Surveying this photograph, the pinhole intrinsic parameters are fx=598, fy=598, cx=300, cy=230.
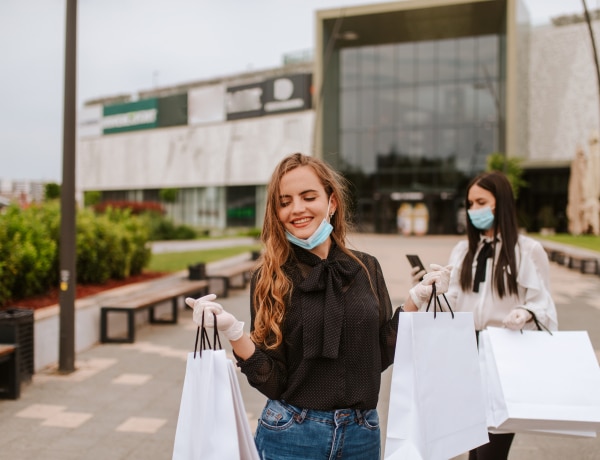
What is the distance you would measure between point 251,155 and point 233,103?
5.01 metres

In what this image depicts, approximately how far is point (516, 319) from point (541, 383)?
32 centimetres

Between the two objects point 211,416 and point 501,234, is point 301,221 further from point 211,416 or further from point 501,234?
point 501,234

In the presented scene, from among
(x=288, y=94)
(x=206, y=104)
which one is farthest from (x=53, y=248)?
(x=206, y=104)

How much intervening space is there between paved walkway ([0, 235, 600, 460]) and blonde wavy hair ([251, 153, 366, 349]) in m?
0.64

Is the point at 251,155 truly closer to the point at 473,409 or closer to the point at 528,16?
the point at 528,16

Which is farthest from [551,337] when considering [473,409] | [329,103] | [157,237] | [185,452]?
[329,103]

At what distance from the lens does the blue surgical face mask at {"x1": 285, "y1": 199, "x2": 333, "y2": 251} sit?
2.19 metres

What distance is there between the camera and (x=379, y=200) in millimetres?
45000

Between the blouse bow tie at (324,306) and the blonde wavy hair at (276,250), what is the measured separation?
8 cm

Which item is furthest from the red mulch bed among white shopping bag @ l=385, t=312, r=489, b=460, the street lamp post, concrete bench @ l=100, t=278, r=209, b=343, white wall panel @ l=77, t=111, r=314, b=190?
white wall panel @ l=77, t=111, r=314, b=190

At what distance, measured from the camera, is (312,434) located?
2018 mm

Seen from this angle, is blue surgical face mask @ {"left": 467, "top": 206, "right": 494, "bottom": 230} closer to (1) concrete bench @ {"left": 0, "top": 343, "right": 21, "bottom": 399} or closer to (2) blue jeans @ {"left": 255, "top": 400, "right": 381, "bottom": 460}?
(2) blue jeans @ {"left": 255, "top": 400, "right": 381, "bottom": 460}

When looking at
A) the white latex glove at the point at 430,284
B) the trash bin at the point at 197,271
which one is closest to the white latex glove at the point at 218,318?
the white latex glove at the point at 430,284

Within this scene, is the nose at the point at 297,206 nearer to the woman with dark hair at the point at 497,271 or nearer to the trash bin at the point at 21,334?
the woman with dark hair at the point at 497,271
